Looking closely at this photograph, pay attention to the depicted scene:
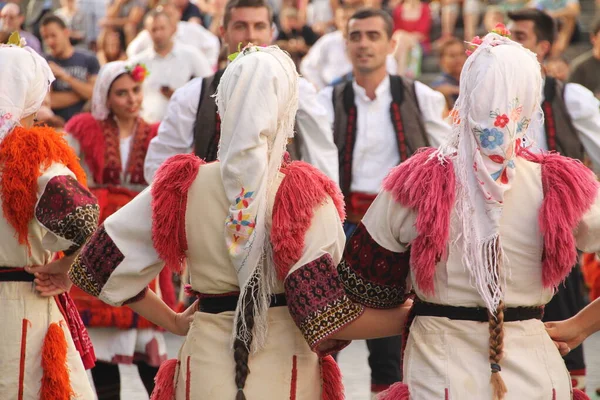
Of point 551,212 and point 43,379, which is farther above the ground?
point 551,212

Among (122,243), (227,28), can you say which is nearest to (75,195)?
(122,243)

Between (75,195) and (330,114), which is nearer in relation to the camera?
(75,195)

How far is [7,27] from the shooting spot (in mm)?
12297

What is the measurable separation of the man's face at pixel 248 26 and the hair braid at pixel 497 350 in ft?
10.7

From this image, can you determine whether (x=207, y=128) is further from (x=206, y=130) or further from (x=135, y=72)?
(x=135, y=72)

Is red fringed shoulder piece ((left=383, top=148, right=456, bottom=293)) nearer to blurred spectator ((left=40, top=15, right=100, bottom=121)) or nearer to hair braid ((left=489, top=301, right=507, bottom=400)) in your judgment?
hair braid ((left=489, top=301, right=507, bottom=400))

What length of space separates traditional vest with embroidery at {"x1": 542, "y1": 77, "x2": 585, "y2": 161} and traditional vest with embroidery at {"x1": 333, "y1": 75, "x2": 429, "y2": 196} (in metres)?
0.79

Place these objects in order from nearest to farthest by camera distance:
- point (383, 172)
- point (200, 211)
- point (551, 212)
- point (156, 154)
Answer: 1. point (551, 212)
2. point (200, 211)
3. point (156, 154)
4. point (383, 172)

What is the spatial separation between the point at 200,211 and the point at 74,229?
2.83ft

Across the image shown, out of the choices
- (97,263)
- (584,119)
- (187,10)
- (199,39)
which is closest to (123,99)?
(584,119)

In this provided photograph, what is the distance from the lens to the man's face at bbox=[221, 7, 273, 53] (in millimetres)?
6270

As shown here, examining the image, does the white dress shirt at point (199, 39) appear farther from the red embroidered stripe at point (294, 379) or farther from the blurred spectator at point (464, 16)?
the red embroidered stripe at point (294, 379)

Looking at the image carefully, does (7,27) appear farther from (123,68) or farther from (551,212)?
(551,212)

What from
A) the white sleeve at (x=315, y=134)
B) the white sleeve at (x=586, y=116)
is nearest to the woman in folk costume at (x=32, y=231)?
the white sleeve at (x=315, y=134)
